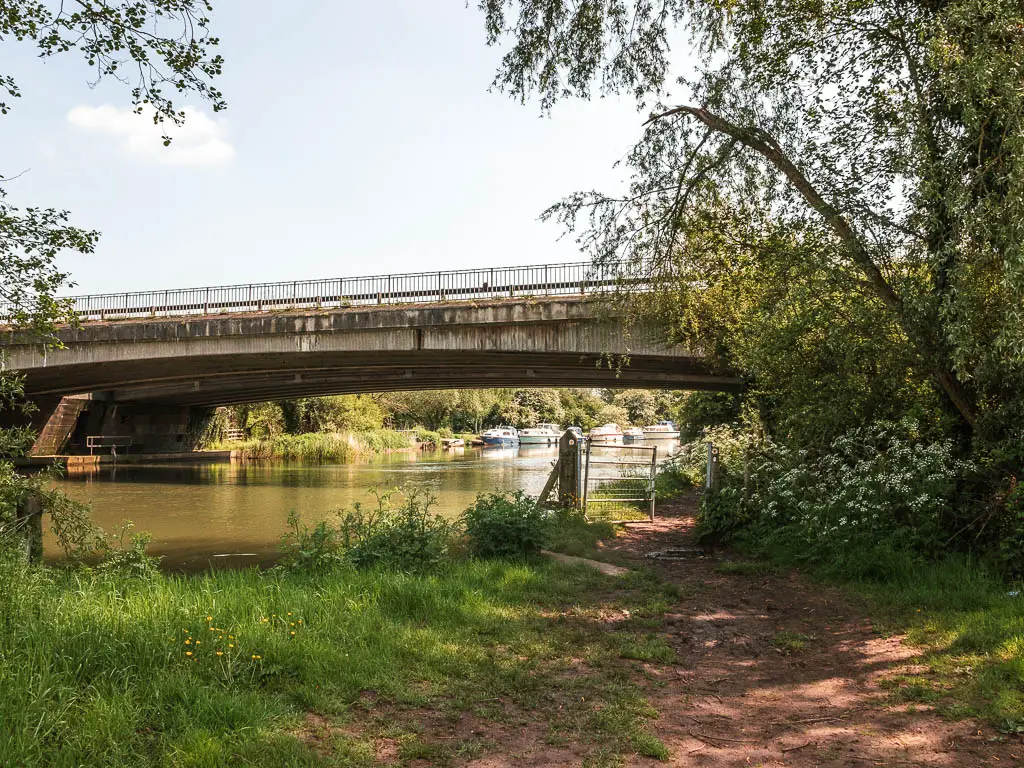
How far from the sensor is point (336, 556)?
793cm

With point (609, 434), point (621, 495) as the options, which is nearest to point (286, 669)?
point (621, 495)

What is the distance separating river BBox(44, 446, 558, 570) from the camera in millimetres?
14359

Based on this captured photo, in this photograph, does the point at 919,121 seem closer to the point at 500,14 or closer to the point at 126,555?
the point at 500,14

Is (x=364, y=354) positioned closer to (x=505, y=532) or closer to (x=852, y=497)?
(x=505, y=532)

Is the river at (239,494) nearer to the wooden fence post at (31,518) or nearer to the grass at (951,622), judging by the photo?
the wooden fence post at (31,518)

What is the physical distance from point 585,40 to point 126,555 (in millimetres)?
8645

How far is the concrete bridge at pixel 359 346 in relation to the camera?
69.9 ft

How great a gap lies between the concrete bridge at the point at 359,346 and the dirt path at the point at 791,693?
9899mm

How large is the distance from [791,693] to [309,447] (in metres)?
39.8

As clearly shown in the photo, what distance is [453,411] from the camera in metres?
68.1

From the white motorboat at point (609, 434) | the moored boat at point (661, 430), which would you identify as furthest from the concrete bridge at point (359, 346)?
the moored boat at point (661, 430)

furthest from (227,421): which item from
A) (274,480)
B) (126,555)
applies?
(126,555)

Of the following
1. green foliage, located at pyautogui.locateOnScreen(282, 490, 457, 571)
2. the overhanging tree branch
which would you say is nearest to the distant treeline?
the overhanging tree branch

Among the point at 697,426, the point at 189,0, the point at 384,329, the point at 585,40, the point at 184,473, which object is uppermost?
the point at 585,40
